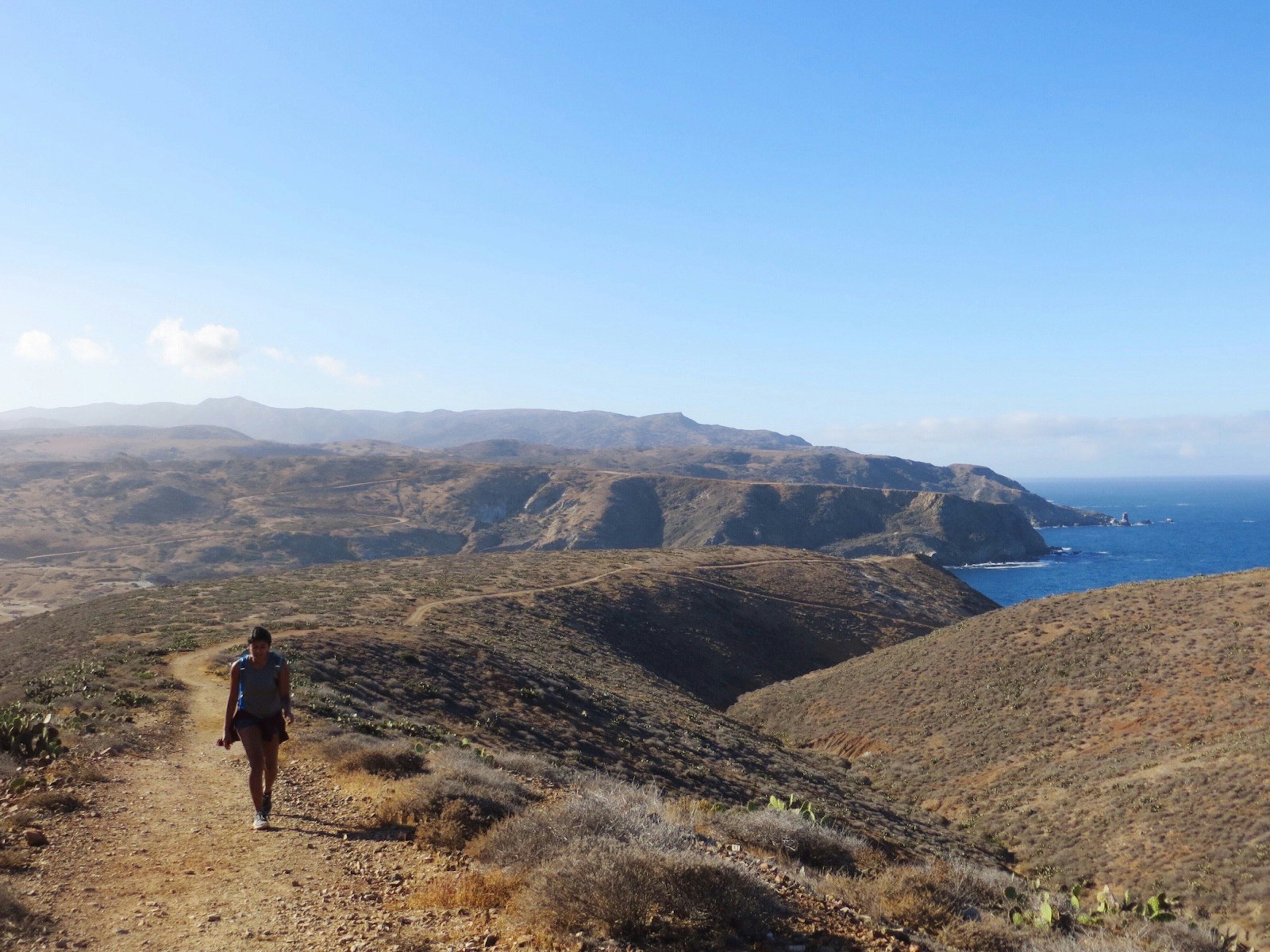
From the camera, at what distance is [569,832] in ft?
23.3

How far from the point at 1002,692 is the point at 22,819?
102 feet

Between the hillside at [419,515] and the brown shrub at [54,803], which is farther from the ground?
the brown shrub at [54,803]

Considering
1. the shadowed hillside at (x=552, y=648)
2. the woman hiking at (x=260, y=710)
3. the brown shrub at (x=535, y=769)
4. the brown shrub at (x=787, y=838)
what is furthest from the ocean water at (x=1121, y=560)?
the woman hiking at (x=260, y=710)

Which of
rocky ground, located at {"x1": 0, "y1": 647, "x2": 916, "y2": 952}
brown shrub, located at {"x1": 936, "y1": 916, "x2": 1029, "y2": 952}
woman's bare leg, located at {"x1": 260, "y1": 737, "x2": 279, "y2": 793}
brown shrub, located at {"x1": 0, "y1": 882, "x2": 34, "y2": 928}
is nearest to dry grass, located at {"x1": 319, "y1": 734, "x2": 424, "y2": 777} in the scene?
rocky ground, located at {"x1": 0, "y1": 647, "x2": 916, "y2": 952}

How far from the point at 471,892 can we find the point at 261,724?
341cm

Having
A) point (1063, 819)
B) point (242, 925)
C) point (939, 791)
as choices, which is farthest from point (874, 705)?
point (242, 925)

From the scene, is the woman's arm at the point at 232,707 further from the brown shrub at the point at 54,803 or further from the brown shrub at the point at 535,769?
the brown shrub at the point at 535,769

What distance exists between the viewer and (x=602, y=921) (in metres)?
5.48

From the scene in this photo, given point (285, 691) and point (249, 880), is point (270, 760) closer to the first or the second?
point (285, 691)

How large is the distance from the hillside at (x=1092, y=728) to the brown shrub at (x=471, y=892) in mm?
14040

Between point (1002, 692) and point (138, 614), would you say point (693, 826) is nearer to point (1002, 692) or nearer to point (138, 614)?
point (1002, 692)

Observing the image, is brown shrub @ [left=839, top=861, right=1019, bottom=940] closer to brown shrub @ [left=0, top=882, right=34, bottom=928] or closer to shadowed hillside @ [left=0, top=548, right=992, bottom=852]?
brown shrub @ [left=0, top=882, right=34, bottom=928]

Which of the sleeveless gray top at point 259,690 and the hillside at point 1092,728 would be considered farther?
the hillside at point 1092,728

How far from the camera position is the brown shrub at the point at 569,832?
6809 mm
